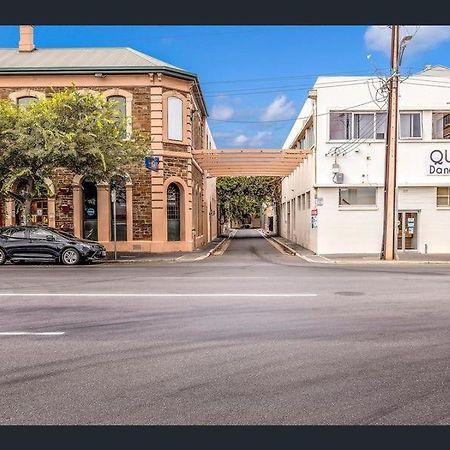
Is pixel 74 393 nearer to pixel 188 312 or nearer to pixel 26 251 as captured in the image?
pixel 188 312

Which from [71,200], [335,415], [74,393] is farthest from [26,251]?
[335,415]

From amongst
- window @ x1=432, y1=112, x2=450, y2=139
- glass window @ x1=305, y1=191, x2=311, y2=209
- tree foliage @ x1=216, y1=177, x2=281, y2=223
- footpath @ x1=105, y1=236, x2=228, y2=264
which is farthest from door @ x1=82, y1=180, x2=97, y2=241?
tree foliage @ x1=216, y1=177, x2=281, y2=223

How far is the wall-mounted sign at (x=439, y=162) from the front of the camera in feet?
75.6

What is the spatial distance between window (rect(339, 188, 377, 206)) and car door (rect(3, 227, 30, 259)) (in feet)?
46.0

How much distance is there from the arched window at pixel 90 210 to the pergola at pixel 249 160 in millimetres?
5684

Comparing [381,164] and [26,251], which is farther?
Result: [381,164]

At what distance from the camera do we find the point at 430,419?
412 cm

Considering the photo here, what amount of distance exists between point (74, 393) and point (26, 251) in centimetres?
1502

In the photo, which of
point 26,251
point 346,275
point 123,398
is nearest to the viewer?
point 123,398

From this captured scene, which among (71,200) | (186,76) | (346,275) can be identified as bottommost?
(346,275)

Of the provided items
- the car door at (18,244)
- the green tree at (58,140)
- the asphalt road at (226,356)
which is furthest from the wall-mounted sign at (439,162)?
the car door at (18,244)

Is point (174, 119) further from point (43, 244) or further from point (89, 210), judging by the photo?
point (43, 244)

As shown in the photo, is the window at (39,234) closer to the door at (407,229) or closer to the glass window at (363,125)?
the glass window at (363,125)

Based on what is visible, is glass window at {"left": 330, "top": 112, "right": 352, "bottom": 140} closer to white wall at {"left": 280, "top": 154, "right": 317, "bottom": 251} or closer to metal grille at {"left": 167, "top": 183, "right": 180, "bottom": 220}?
white wall at {"left": 280, "top": 154, "right": 317, "bottom": 251}
